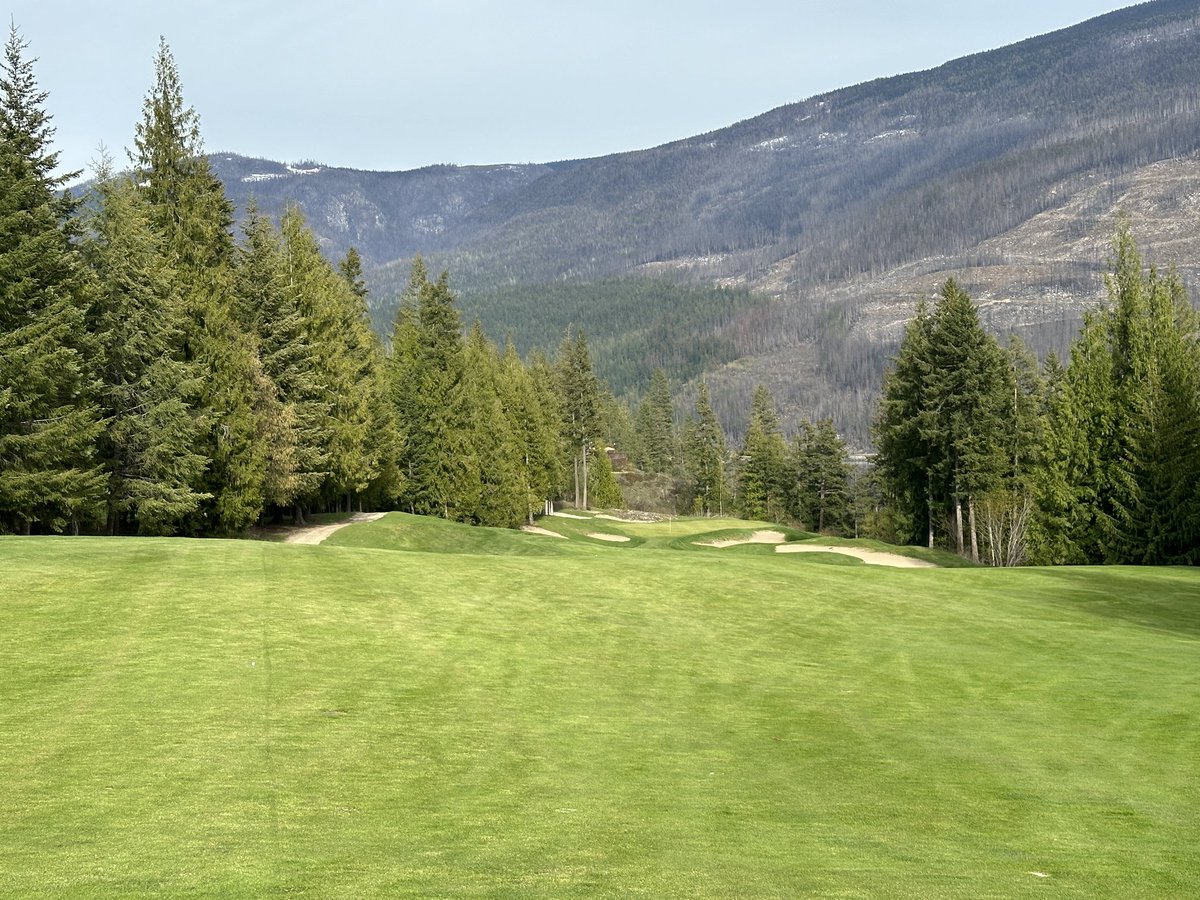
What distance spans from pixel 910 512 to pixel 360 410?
1465 inches

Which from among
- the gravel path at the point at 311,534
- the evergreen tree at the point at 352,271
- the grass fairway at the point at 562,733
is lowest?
the gravel path at the point at 311,534

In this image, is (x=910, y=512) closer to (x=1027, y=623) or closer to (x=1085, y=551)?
(x=1085, y=551)

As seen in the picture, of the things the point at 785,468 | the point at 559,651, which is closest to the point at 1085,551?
the point at 559,651

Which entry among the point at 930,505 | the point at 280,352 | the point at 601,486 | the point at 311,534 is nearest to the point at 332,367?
the point at 280,352

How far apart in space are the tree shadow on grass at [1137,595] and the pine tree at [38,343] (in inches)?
1084

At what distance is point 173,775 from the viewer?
10234 millimetres

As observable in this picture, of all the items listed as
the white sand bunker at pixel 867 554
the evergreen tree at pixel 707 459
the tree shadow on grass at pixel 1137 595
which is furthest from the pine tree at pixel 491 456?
the evergreen tree at pixel 707 459

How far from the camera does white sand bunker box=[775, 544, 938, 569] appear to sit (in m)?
50.9

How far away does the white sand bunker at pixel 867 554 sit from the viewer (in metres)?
50.9

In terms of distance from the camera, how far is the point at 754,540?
66062 millimetres

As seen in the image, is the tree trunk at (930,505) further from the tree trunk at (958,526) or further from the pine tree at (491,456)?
the pine tree at (491,456)

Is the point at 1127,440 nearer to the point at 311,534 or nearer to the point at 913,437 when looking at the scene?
the point at 913,437

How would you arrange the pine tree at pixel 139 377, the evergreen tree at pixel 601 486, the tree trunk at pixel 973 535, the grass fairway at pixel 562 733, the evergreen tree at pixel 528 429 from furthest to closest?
the evergreen tree at pixel 601 486
the evergreen tree at pixel 528 429
the tree trunk at pixel 973 535
the pine tree at pixel 139 377
the grass fairway at pixel 562 733

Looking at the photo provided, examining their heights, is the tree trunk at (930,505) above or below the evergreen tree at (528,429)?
below
